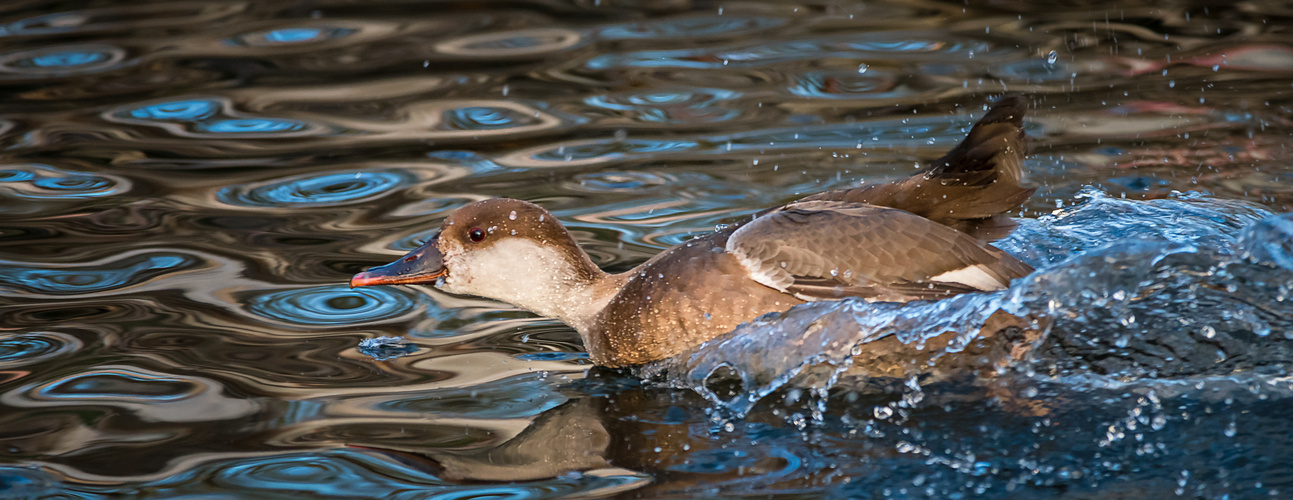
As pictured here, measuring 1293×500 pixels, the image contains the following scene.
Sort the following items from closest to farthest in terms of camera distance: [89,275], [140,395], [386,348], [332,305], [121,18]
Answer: [140,395]
[386,348]
[332,305]
[89,275]
[121,18]

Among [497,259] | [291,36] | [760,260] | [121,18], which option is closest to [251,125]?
[291,36]

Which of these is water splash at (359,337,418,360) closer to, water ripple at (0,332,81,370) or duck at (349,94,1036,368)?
duck at (349,94,1036,368)

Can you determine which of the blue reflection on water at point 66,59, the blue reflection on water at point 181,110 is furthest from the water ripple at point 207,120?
the blue reflection on water at point 66,59

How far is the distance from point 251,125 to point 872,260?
194 inches

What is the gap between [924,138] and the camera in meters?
6.82

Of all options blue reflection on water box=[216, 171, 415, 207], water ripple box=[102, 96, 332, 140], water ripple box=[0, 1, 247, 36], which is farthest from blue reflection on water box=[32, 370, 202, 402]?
water ripple box=[0, 1, 247, 36]

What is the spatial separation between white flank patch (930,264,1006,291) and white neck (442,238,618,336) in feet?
3.95

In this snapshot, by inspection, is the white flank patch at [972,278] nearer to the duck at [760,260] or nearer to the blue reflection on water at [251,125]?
the duck at [760,260]

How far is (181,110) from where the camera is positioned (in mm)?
7906

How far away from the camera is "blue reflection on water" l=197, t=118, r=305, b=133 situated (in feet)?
24.9

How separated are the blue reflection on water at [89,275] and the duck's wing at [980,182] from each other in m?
3.29

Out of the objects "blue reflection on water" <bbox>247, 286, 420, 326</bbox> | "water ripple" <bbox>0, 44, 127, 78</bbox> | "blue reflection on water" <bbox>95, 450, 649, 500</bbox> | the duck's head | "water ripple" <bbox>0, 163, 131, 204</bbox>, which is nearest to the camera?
"blue reflection on water" <bbox>95, 450, 649, 500</bbox>

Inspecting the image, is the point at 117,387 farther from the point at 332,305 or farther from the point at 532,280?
the point at 532,280

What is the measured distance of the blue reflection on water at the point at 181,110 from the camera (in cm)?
780
